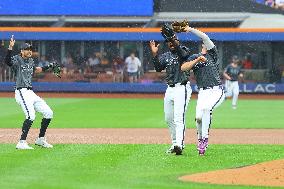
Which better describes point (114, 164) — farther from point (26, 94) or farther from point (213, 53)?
point (26, 94)

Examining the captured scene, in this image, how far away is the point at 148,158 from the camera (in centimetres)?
1375

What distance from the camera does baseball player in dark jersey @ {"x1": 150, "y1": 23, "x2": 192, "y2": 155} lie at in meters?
14.2

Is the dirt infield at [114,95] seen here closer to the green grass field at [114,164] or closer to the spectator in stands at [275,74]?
the spectator in stands at [275,74]

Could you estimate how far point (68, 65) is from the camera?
39.3m

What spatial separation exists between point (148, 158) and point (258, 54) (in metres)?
25.2

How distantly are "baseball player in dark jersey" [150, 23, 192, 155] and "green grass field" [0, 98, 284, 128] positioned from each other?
7.75 m

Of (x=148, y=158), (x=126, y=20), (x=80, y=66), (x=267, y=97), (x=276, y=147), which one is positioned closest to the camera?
(x=148, y=158)

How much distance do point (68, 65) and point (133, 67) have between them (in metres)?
3.10

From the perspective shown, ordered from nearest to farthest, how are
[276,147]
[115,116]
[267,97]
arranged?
[276,147]
[115,116]
[267,97]

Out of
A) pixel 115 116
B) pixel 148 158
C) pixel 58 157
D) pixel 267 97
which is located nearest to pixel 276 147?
pixel 148 158

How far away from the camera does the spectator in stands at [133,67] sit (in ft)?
126

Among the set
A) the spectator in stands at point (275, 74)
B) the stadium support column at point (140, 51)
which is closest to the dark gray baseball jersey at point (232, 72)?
the spectator in stands at point (275, 74)

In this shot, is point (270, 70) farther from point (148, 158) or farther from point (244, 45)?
point (148, 158)

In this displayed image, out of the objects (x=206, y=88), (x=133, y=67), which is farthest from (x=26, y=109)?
(x=133, y=67)
